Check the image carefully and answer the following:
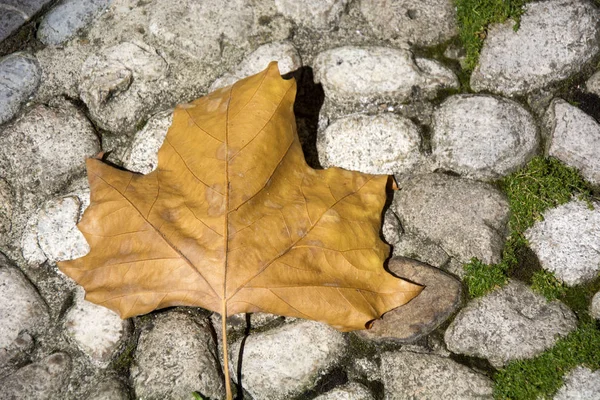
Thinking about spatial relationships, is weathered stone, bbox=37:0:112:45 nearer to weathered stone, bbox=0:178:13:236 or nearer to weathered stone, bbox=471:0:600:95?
weathered stone, bbox=0:178:13:236

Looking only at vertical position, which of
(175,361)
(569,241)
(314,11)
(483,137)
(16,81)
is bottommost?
(175,361)

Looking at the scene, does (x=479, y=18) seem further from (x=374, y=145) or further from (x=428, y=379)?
(x=428, y=379)

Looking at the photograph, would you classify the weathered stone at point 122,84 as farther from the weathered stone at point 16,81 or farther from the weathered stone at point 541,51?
the weathered stone at point 541,51

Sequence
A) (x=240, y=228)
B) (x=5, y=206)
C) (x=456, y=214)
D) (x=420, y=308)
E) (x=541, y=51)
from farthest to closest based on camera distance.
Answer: (x=541, y=51), (x=5, y=206), (x=456, y=214), (x=420, y=308), (x=240, y=228)

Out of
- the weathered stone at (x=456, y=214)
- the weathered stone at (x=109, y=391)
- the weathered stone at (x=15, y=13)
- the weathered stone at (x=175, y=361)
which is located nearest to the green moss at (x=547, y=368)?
the weathered stone at (x=456, y=214)

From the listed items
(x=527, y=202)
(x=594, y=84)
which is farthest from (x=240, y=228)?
(x=594, y=84)

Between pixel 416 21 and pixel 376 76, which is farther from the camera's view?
pixel 416 21
